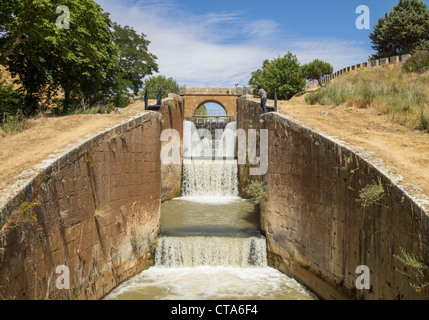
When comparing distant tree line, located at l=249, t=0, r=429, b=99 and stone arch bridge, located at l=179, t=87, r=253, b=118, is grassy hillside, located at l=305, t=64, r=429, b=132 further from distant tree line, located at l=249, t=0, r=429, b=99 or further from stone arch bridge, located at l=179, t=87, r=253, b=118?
distant tree line, located at l=249, t=0, r=429, b=99

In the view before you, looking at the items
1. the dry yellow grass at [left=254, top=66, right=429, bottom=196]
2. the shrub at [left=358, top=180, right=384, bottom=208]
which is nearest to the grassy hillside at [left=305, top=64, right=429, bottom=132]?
the dry yellow grass at [left=254, top=66, right=429, bottom=196]

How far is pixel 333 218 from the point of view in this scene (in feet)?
21.6

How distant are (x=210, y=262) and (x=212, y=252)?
27 cm

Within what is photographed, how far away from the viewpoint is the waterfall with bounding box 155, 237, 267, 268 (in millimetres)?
9062

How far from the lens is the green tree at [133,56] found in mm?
29578

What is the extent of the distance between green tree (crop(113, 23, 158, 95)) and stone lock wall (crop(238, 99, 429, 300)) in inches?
893

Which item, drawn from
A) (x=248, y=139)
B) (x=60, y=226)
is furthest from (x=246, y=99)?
(x=60, y=226)

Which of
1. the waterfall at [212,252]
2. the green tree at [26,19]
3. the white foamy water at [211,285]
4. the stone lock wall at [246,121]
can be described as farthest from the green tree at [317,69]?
the white foamy water at [211,285]

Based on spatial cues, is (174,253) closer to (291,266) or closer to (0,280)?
(291,266)

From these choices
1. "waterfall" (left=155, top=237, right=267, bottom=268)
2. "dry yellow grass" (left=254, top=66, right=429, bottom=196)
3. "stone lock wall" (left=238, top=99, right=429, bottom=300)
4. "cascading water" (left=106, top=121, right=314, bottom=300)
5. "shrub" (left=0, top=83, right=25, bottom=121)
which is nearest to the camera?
"stone lock wall" (left=238, top=99, right=429, bottom=300)

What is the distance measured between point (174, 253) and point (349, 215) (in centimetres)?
506

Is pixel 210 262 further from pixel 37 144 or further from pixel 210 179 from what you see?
pixel 210 179

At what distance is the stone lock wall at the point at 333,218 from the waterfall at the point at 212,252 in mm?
451
